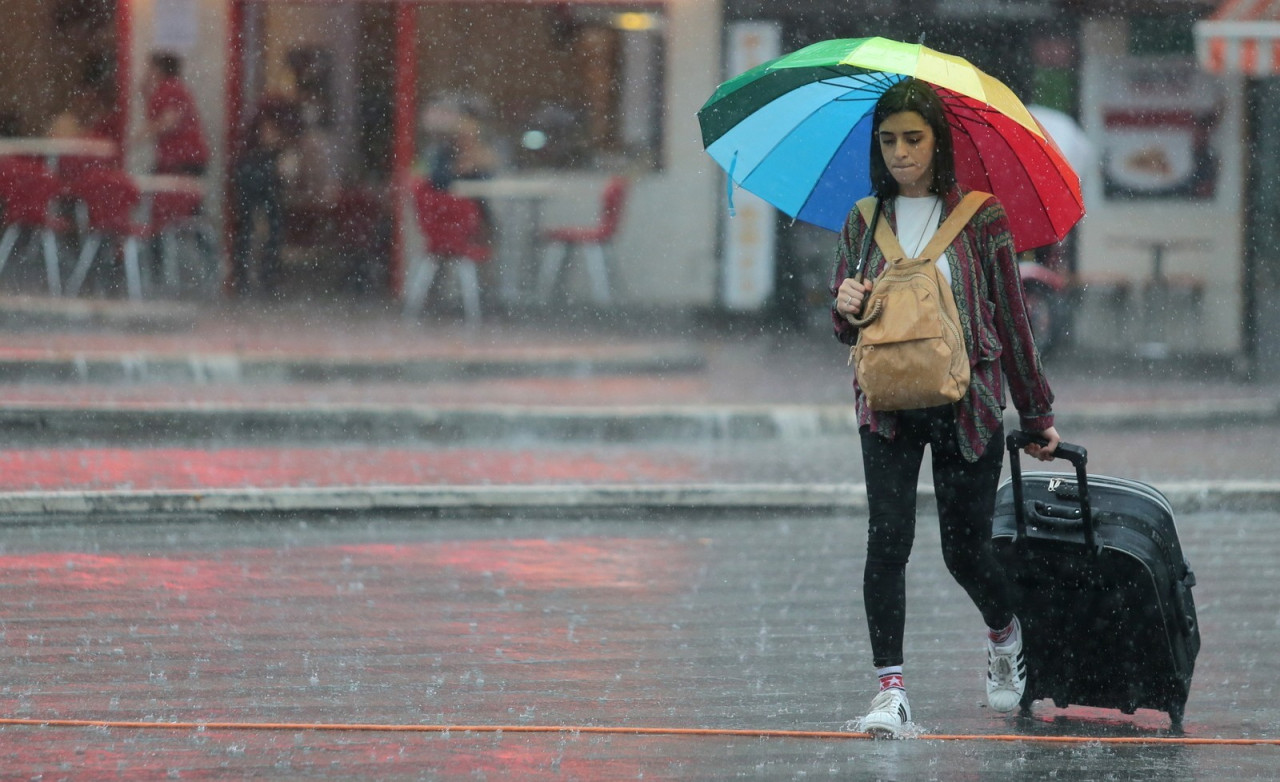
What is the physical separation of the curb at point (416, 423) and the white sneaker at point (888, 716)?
20.2 ft

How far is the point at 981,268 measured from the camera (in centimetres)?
455

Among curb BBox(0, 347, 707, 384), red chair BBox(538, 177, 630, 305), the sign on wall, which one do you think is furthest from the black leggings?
the sign on wall

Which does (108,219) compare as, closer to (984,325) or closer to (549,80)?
(549,80)

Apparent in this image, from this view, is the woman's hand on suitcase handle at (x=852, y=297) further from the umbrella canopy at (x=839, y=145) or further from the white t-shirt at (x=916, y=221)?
the umbrella canopy at (x=839, y=145)

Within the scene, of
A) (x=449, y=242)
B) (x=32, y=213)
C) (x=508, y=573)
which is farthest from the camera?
(x=32, y=213)

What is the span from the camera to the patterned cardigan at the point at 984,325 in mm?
Result: 4492

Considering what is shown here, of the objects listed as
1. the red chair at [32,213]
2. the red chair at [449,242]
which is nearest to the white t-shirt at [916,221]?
the red chair at [449,242]

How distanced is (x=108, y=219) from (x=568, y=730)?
1344 centimetres

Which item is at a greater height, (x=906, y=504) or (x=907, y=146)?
(x=907, y=146)

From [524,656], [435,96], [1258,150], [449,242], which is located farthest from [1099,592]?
[435,96]

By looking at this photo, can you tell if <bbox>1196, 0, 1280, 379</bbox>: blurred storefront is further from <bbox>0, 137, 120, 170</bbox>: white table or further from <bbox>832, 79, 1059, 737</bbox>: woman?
<bbox>0, 137, 120, 170</bbox>: white table

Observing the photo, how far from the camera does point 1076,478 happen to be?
479cm

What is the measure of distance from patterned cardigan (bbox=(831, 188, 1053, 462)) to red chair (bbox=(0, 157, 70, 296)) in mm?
13516

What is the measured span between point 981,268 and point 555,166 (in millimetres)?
13236
